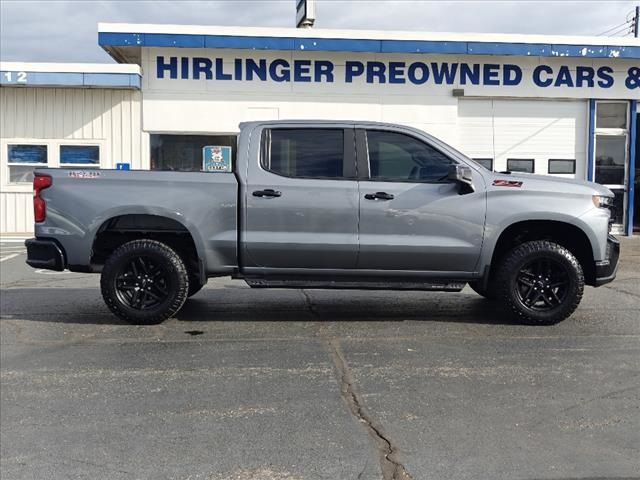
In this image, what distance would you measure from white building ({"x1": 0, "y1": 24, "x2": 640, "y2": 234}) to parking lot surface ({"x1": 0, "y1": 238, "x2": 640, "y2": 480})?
8.90 meters

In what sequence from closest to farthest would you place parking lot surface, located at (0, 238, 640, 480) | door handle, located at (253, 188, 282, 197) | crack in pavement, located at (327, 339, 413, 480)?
crack in pavement, located at (327, 339, 413, 480), parking lot surface, located at (0, 238, 640, 480), door handle, located at (253, 188, 282, 197)

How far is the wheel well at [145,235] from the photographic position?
267 inches

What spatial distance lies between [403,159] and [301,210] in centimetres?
116

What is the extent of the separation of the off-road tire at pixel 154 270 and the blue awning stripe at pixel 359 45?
9790 mm

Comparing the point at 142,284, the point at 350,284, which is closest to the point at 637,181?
the point at 350,284

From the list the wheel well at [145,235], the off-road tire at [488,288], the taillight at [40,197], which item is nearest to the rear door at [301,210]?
the wheel well at [145,235]

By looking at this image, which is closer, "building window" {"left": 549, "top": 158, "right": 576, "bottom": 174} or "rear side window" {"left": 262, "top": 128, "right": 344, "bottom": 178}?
"rear side window" {"left": 262, "top": 128, "right": 344, "bottom": 178}

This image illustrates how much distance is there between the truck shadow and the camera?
24.2 feet

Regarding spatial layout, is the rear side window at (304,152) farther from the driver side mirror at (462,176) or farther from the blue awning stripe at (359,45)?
the blue awning stripe at (359,45)

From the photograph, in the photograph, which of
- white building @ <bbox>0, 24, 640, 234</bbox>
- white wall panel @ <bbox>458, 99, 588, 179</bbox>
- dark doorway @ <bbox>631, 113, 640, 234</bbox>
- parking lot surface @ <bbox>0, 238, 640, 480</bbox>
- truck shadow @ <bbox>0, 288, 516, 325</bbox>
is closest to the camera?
parking lot surface @ <bbox>0, 238, 640, 480</bbox>

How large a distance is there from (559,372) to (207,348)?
9.90 ft

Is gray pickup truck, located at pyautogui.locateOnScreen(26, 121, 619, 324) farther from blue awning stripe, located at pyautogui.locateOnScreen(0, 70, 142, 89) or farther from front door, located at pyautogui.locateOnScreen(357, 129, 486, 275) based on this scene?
blue awning stripe, located at pyautogui.locateOnScreen(0, 70, 142, 89)

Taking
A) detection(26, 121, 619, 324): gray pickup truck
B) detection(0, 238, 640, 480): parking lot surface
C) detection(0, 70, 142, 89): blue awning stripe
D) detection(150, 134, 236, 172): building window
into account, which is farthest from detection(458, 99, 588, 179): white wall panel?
detection(26, 121, 619, 324): gray pickup truck

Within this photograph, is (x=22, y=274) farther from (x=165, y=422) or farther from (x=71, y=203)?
(x=165, y=422)
